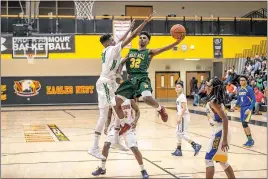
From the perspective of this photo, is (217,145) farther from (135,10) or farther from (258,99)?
(135,10)

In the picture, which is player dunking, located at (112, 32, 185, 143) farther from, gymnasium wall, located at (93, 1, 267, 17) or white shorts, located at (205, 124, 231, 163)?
gymnasium wall, located at (93, 1, 267, 17)

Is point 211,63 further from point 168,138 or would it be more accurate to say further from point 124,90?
point 124,90

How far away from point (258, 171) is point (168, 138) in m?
4.58

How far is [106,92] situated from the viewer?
6562 millimetres

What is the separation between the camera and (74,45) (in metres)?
24.2

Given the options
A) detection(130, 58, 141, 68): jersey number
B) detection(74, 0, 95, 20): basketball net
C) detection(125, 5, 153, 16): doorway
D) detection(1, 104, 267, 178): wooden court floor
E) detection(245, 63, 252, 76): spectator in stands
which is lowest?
detection(1, 104, 267, 178): wooden court floor

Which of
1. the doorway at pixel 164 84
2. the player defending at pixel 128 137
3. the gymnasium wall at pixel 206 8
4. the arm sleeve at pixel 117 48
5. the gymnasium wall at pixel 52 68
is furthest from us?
the gymnasium wall at pixel 206 8

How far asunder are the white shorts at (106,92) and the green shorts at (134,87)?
12 centimetres

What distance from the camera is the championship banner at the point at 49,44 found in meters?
Answer: 21.8

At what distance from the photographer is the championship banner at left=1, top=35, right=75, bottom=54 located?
21.8 meters

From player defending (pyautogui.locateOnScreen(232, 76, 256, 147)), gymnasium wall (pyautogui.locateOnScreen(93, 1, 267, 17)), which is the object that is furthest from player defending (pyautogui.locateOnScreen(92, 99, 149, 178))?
gymnasium wall (pyautogui.locateOnScreen(93, 1, 267, 17))

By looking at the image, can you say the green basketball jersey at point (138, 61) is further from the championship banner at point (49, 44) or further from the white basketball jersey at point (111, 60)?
the championship banner at point (49, 44)

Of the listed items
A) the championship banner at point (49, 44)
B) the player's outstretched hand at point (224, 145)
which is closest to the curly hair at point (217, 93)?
the player's outstretched hand at point (224, 145)

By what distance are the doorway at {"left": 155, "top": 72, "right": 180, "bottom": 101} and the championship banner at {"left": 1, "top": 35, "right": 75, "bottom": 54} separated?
29.8ft
